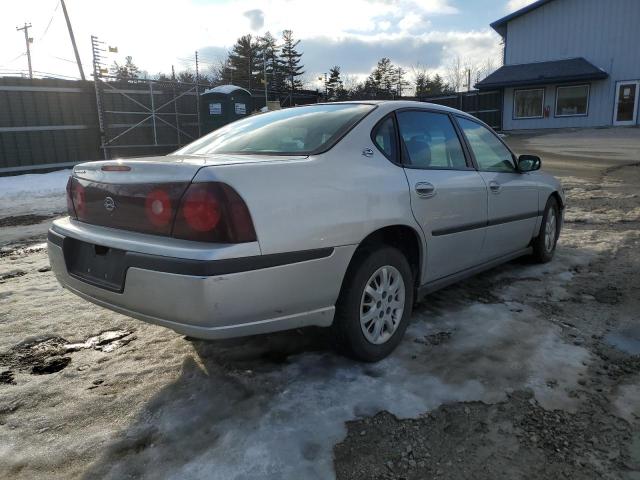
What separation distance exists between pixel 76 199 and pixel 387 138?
6.31ft

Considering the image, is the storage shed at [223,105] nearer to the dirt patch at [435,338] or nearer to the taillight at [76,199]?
the taillight at [76,199]

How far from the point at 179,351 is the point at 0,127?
12603 millimetres

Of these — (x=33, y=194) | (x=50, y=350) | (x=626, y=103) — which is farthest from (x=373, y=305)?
(x=626, y=103)

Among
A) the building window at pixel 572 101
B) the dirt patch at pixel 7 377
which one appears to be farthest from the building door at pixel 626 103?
the dirt patch at pixel 7 377

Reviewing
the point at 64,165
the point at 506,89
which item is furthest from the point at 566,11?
the point at 64,165

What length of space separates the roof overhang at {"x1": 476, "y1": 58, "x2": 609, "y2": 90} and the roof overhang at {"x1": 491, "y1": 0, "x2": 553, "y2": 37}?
2342 mm

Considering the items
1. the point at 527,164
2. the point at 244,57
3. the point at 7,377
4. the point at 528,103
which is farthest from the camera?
the point at 244,57

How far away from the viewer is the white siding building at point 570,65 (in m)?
25.1

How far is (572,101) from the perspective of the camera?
2666 cm

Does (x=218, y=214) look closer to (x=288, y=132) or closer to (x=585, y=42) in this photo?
(x=288, y=132)

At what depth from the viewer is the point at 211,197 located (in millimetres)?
2307

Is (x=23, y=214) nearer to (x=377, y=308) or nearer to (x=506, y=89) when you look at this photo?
(x=377, y=308)

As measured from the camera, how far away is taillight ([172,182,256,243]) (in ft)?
7.54

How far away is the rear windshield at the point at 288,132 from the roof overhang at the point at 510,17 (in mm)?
28671
